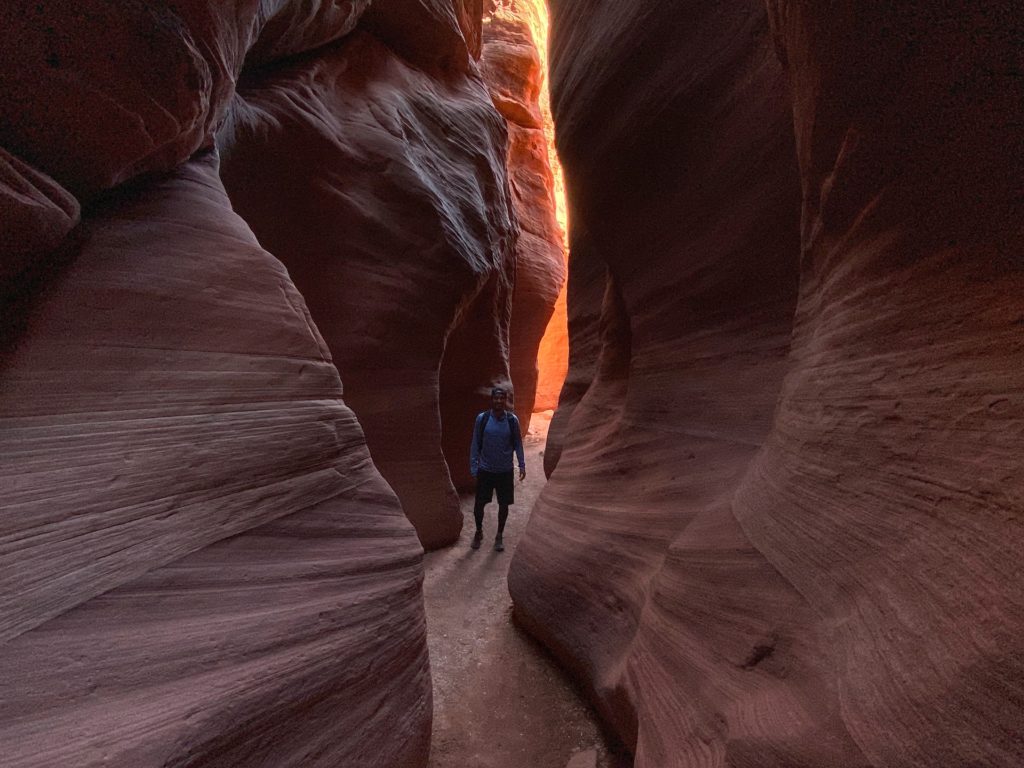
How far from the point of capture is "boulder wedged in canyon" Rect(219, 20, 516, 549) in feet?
13.8

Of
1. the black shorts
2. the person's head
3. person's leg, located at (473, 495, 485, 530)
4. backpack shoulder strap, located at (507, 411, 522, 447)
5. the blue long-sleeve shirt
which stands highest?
the person's head

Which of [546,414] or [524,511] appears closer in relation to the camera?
[524,511]

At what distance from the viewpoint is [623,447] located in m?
3.28

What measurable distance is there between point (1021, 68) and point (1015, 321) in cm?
53

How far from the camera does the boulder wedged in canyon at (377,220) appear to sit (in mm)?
4219

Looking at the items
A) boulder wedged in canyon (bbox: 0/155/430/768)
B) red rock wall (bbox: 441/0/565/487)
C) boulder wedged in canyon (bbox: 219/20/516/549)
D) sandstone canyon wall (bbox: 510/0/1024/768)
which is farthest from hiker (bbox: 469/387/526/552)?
red rock wall (bbox: 441/0/565/487)

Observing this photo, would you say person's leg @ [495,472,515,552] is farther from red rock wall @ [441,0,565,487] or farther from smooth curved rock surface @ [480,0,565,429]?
smooth curved rock surface @ [480,0,565,429]

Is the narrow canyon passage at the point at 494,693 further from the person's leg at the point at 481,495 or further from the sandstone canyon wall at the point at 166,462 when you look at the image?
the person's leg at the point at 481,495

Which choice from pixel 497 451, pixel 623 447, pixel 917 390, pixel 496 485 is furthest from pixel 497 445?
pixel 917 390

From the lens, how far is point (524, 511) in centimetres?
641

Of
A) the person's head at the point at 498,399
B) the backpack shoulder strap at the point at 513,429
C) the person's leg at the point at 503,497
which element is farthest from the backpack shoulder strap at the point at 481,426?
the person's leg at the point at 503,497

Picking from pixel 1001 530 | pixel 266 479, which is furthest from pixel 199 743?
pixel 1001 530

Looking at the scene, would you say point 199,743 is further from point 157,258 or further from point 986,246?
point 986,246

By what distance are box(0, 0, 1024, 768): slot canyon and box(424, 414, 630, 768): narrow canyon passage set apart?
2 centimetres
